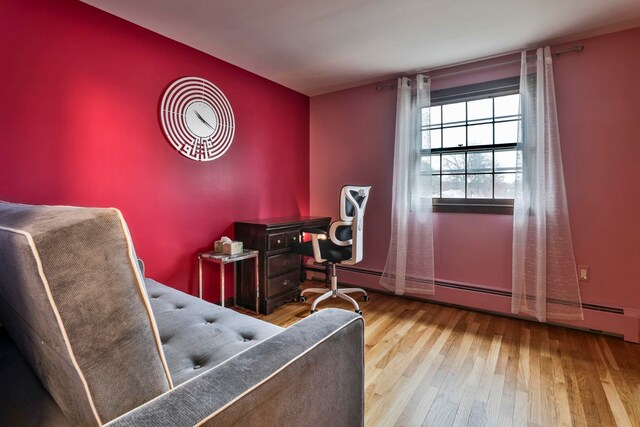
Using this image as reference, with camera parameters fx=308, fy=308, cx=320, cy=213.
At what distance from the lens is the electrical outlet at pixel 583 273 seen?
2539 millimetres

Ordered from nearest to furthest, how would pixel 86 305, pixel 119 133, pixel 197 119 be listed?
1. pixel 86 305
2. pixel 119 133
3. pixel 197 119

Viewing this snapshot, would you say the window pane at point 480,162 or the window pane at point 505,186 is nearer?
the window pane at point 505,186

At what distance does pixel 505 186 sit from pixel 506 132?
0.51 m

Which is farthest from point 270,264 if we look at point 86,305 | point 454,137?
point 86,305

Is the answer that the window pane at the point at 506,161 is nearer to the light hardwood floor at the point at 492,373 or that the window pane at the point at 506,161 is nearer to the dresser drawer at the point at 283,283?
the light hardwood floor at the point at 492,373

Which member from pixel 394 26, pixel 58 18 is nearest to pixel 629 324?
pixel 394 26

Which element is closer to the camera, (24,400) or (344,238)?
(24,400)

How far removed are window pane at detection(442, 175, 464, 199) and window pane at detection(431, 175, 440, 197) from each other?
0.16ft

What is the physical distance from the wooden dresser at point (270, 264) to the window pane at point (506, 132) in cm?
210

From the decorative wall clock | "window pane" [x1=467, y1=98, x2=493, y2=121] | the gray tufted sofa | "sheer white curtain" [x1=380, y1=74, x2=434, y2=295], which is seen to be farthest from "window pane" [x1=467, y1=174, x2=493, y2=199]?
the gray tufted sofa

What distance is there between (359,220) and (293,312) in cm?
107

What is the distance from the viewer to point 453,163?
3.16 m

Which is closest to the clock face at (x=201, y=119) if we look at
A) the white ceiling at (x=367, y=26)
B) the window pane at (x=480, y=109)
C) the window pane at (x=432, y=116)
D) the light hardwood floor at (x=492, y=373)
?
the white ceiling at (x=367, y=26)

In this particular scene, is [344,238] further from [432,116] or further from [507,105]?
[507,105]
